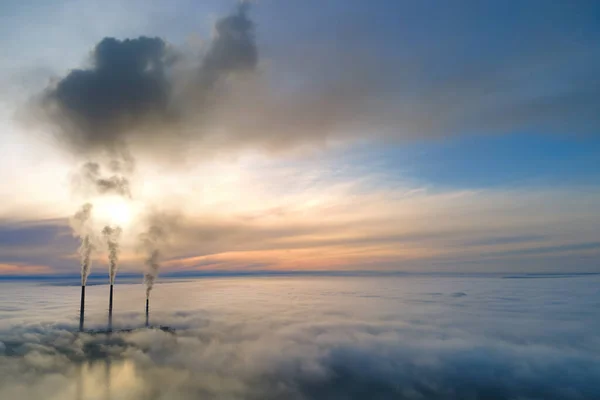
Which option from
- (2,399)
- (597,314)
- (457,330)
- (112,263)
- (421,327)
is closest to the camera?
(2,399)

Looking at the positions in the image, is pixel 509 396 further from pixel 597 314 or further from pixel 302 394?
pixel 597 314

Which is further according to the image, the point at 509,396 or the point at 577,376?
the point at 577,376

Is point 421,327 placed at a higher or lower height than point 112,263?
lower

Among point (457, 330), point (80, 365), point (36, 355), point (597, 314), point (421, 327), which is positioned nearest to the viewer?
point (80, 365)

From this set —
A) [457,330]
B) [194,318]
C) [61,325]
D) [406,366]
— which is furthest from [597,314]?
[61,325]

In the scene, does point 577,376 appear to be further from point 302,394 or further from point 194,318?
point 194,318

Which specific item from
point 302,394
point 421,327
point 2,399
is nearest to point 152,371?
point 2,399

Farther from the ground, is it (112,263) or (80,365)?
(112,263)

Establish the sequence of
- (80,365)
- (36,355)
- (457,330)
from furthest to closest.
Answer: (457,330) → (36,355) → (80,365)

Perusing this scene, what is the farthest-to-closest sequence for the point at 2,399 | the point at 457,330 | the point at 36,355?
the point at 457,330 → the point at 36,355 → the point at 2,399

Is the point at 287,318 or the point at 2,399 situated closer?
the point at 2,399
